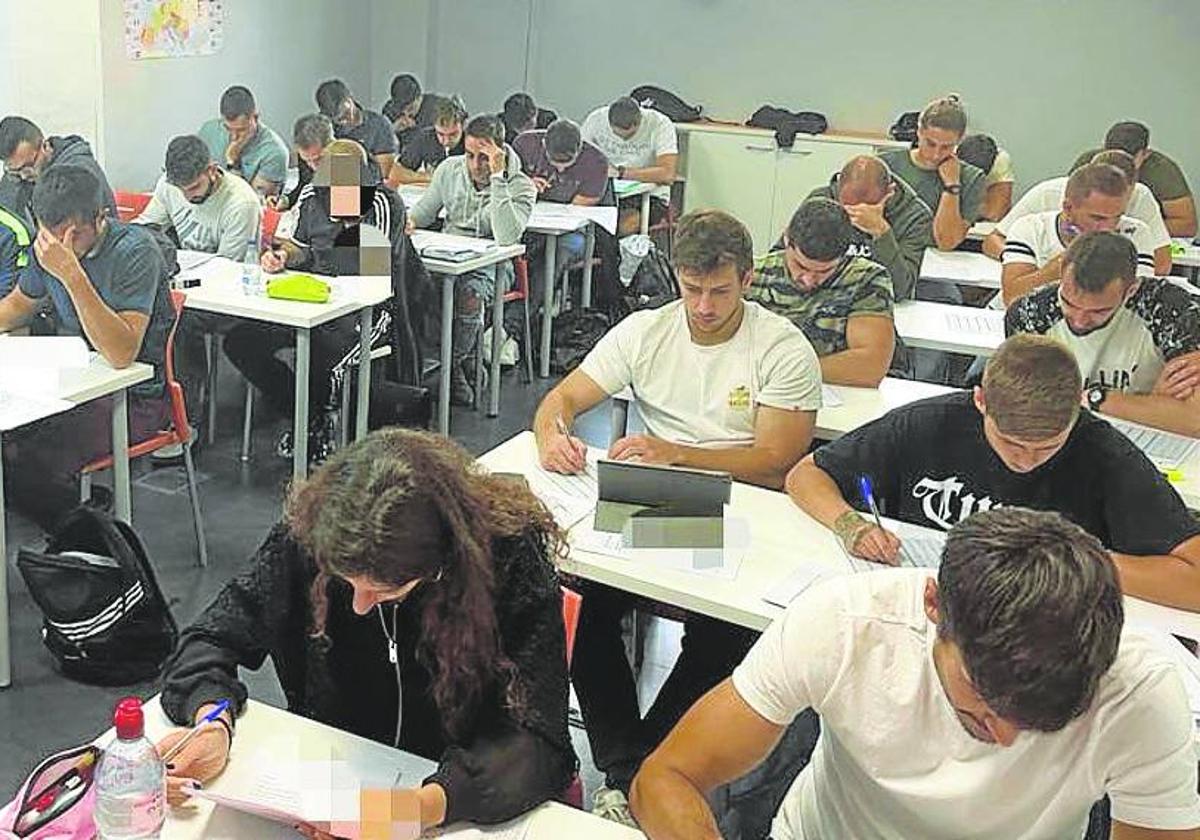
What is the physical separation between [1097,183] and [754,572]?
2647 mm

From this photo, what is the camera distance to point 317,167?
16.9ft

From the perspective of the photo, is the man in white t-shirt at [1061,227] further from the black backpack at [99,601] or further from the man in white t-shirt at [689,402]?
the black backpack at [99,601]

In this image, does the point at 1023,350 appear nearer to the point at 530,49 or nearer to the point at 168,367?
the point at 168,367

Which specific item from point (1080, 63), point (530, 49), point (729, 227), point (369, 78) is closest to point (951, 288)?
point (729, 227)

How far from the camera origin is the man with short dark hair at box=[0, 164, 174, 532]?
3371 mm

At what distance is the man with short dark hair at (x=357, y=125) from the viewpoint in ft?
23.8

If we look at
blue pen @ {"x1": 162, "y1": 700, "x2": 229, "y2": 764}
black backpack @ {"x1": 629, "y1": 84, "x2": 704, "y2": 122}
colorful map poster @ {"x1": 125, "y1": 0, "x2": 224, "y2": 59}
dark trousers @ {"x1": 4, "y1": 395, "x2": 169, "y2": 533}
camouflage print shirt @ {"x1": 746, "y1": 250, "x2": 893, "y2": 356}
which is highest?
colorful map poster @ {"x1": 125, "y1": 0, "x2": 224, "y2": 59}

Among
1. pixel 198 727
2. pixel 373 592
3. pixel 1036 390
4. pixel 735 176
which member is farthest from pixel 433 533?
pixel 735 176

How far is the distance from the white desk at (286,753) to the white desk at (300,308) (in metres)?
2.00

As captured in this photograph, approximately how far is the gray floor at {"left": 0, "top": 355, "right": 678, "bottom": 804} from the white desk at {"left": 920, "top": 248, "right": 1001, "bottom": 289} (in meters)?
1.48

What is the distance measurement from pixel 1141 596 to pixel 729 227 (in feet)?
4.00

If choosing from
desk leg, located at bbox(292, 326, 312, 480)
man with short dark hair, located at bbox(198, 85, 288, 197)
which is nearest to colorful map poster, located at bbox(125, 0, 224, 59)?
man with short dark hair, located at bbox(198, 85, 288, 197)

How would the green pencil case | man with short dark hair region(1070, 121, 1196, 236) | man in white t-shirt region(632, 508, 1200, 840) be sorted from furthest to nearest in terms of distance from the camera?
man with short dark hair region(1070, 121, 1196, 236) < the green pencil case < man in white t-shirt region(632, 508, 1200, 840)

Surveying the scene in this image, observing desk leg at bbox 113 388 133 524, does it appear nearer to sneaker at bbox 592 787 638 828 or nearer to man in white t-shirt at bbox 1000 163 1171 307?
sneaker at bbox 592 787 638 828
